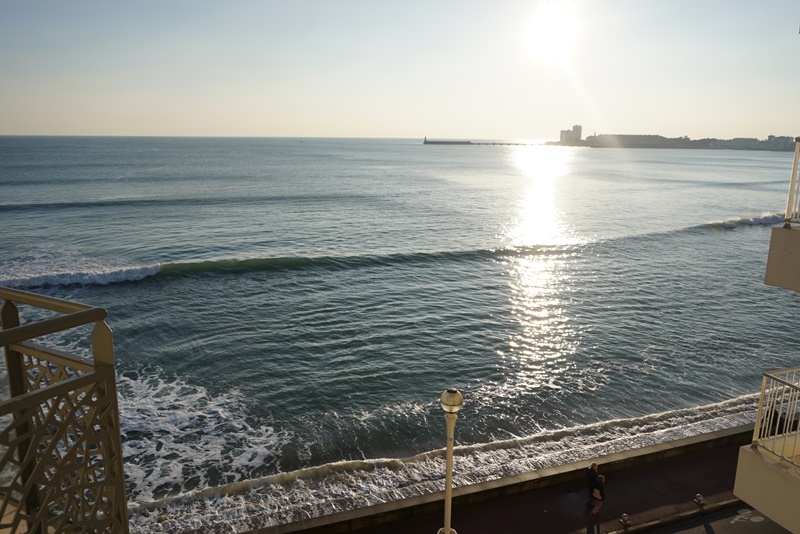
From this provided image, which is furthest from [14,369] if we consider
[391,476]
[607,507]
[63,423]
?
[607,507]

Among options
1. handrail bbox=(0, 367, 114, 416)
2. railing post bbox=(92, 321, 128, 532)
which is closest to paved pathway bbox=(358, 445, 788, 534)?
railing post bbox=(92, 321, 128, 532)

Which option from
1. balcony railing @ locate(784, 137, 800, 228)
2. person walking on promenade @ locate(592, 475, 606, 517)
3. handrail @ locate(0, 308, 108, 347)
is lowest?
person walking on promenade @ locate(592, 475, 606, 517)

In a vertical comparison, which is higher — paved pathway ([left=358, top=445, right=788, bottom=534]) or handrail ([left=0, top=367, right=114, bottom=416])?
handrail ([left=0, top=367, right=114, bottom=416])

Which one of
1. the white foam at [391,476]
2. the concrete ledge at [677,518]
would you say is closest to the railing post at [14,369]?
the white foam at [391,476]

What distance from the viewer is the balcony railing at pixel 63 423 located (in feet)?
10.1

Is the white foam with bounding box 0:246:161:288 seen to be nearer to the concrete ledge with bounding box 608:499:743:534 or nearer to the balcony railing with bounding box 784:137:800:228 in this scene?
the concrete ledge with bounding box 608:499:743:534

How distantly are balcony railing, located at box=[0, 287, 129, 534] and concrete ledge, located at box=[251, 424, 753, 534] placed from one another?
230 inches

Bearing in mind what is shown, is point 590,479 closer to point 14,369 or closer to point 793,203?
point 793,203

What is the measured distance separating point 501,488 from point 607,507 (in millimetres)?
1864

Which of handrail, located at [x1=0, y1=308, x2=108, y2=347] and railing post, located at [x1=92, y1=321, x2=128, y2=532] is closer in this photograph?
handrail, located at [x1=0, y1=308, x2=108, y2=347]

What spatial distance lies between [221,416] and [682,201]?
6221cm

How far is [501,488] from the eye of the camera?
995 cm

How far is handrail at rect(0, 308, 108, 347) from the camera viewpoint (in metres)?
2.97

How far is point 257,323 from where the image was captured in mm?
20484
